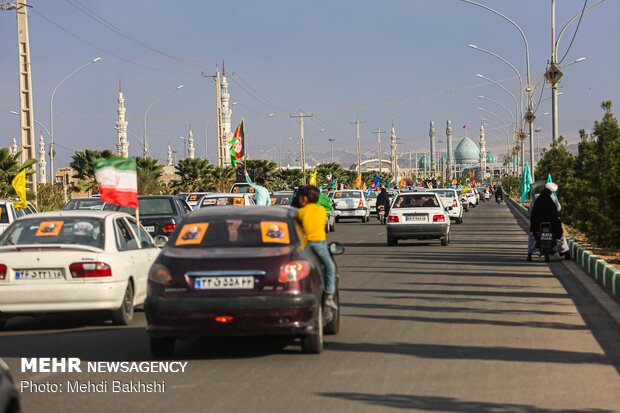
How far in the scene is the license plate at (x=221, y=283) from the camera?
10.1 meters

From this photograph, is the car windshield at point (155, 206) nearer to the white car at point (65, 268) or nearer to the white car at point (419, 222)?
the white car at point (419, 222)

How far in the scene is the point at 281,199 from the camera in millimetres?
41250

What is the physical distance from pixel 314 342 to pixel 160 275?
5.19 feet

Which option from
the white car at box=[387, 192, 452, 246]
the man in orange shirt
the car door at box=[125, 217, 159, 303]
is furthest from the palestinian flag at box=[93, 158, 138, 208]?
the white car at box=[387, 192, 452, 246]

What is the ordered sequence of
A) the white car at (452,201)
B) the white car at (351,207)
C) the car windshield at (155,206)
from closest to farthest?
the car windshield at (155,206), the white car at (452,201), the white car at (351,207)

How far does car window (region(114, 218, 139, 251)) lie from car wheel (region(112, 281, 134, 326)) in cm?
50

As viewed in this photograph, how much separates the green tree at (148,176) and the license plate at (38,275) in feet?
150

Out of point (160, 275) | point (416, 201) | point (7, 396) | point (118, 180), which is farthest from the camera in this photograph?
point (416, 201)

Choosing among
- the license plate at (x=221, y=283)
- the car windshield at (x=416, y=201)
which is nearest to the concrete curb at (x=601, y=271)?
the license plate at (x=221, y=283)

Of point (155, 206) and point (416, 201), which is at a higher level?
point (155, 206)

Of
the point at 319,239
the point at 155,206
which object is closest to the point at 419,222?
the point at 155,206

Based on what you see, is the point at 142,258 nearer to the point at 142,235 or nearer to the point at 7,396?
the point at 142,235

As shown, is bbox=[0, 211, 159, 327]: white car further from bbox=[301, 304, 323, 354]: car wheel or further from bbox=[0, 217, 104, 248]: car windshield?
bbox=[301, 304, 323, 354]: car wheel

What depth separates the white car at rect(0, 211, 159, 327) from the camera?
41.1 feet
